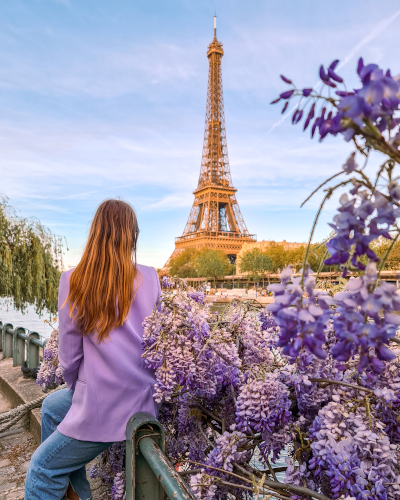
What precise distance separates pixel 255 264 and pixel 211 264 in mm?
5381

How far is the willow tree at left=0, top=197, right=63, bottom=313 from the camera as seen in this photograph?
9.49 m

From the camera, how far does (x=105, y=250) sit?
2.06m

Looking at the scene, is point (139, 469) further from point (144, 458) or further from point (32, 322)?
point (32, 322)

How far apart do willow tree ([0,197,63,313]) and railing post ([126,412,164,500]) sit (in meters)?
8.70

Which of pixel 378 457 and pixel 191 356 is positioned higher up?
pixel 191 356

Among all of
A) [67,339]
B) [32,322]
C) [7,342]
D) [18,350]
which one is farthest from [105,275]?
[32,322]

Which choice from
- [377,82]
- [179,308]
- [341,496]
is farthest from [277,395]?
[377,82]

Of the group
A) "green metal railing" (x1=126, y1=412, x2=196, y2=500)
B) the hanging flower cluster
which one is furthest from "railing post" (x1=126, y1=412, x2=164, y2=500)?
the hanging flower cluster

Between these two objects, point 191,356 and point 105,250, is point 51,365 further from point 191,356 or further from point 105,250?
point 191,356

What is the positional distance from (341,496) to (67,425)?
127cm

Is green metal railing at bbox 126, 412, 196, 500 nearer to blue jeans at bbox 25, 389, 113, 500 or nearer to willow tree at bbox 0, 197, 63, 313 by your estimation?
blue jeans at bbox 25, 389, 113, 500

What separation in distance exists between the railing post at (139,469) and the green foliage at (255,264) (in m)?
50.2

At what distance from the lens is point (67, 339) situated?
2.02m

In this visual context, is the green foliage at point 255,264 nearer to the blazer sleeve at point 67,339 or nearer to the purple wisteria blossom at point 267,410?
the blazer sleeve at point 67,339
